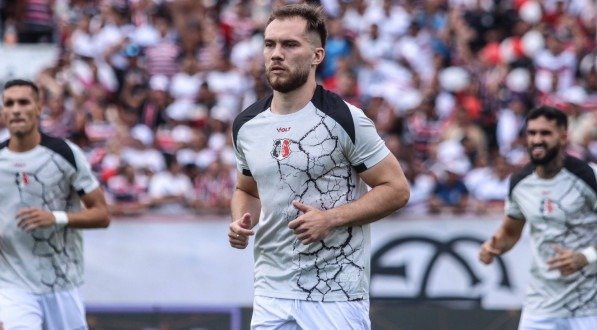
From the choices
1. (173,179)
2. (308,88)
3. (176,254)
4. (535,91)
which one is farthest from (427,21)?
(308,88)

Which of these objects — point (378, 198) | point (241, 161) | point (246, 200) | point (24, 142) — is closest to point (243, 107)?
point (24, 142)

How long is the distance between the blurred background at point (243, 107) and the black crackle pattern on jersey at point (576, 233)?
3116 mm

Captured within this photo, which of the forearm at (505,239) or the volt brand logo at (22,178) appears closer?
the volt brand logo at (22,178)

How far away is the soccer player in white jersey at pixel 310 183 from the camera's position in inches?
277

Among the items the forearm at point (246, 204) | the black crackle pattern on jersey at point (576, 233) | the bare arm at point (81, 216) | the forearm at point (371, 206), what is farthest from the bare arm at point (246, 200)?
the black crackle pattern on jersey at point (576, 233)

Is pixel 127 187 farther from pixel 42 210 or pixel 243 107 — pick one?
pixel 42 210

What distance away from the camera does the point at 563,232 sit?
31.3ft

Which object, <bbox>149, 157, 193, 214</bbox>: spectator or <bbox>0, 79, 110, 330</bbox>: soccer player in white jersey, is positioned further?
<bbox>149, 157, 193, 214</bbox>: spectator

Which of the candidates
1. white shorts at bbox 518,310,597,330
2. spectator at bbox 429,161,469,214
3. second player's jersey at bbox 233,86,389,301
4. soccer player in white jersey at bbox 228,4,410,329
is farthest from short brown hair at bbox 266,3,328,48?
spectator at bbox 429,161,469,214

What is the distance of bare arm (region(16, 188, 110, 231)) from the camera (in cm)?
894

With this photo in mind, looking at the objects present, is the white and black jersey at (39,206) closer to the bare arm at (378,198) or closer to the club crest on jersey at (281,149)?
the club crest on jersey at (281,149)

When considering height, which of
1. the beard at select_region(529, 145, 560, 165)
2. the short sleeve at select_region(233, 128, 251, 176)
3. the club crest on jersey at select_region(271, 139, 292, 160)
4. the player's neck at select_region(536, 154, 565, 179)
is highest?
the club crest on jersey at select_region(271, 139, 292, 160)

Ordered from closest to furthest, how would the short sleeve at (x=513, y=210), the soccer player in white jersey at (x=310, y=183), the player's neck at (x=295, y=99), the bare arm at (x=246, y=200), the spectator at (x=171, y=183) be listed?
1. the soccer player in white jersey at (x=310, y=183)
2. the player's neck at (x=295, y=99)
3. the bare arm at (x=246, y=200)
4. the short sleeve at (x=513, y=210)
5. the spectator at (x=171, y=183)

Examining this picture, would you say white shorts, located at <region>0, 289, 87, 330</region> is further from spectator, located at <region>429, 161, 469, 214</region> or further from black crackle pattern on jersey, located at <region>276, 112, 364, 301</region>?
spectator, located at <region>429, 161, 469, 214</region>
